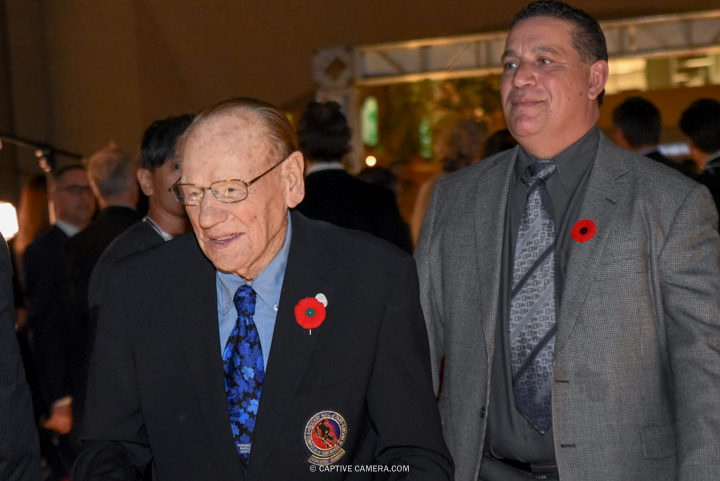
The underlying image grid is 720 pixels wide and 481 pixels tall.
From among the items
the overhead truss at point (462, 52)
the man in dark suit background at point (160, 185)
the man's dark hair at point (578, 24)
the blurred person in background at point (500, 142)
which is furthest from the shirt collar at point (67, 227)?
the overhead truss at point (462, 52)

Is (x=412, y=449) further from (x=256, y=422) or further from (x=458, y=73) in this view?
(x=458, y=73)

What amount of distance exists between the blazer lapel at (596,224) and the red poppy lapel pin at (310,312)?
0.68 metres

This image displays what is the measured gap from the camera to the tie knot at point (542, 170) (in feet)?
7.54

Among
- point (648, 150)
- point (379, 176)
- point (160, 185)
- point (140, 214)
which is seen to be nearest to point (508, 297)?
point (160, 185)

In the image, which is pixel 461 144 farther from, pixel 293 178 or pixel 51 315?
pixel 293 178

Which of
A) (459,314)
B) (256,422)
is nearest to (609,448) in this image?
(459,314)

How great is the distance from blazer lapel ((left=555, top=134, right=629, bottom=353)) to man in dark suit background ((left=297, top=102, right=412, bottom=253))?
175 centimetres

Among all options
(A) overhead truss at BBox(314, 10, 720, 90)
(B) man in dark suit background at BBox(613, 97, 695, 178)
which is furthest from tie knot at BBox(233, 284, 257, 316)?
(A) overhead truss at BBox(314, 10, 720, 90)

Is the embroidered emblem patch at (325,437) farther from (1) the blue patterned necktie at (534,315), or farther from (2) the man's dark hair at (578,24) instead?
(2) the man's dark hair at (578,24)

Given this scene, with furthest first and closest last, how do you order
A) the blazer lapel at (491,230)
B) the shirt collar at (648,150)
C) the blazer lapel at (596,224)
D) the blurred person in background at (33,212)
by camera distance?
the blurred person in background at (33,212) → the shirt collar at (648,150) → the blazer lapel at (491,230) → the blazer lapel at (596,224)

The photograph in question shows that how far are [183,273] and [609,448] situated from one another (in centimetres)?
120

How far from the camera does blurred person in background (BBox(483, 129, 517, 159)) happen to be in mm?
4094

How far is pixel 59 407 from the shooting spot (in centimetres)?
421

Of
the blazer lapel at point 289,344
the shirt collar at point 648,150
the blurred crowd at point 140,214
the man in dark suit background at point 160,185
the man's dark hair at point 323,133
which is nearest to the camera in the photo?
the blazer lapel at point 289,344
